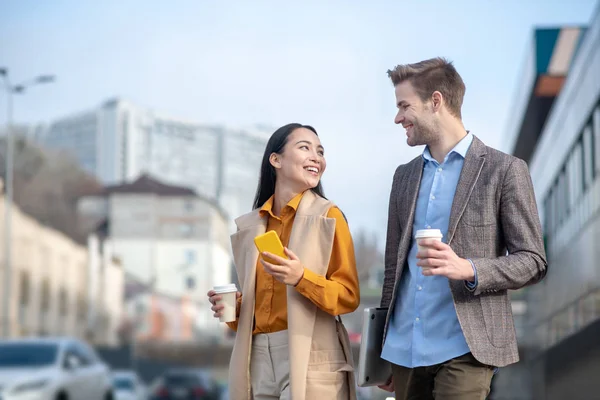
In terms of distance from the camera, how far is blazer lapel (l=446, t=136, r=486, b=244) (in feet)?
12.5

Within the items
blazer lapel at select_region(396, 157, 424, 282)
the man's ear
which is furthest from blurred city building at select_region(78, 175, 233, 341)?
the man's ear

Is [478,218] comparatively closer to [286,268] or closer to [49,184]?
[286,268]

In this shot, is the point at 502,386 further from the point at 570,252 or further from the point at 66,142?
the point at 66,142

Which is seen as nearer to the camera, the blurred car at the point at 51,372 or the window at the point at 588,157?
the blurred car at the point at 51,372

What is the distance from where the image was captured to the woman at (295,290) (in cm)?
412

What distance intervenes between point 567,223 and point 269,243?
85.6 feet

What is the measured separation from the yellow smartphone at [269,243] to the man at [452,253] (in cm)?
46

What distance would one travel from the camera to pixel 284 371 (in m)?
4.22

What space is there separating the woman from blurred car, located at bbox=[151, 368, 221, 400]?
2536 centimetres

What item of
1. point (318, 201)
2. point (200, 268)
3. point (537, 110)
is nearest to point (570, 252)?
point (537, 110)

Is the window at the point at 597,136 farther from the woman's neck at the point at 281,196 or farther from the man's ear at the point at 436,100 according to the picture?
the man's ear at the point at 436,100

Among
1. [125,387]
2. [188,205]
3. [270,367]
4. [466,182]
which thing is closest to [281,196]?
[270,367]

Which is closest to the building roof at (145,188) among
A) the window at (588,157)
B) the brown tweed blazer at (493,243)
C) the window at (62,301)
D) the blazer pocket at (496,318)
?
the window at (62,301)

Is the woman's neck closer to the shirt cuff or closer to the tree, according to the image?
the shirt cuff
